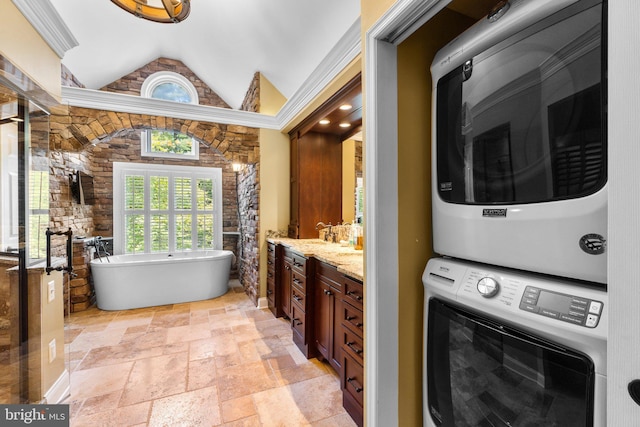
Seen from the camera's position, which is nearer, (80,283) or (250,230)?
(80,283)

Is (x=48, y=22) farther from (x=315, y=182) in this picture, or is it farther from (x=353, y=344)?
(x=353, y=344)

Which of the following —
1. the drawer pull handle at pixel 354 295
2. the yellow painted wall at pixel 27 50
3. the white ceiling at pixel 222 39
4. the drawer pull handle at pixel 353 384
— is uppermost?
the white ceiling at pixel 222 39

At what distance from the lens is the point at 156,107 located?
3.39 m

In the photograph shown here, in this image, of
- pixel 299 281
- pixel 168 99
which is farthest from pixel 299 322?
pixel 168 99

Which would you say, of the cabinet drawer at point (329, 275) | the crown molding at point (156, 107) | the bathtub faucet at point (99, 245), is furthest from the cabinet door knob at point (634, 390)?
the bathtub faucet at point (99, 245)

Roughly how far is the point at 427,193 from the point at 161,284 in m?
3.99

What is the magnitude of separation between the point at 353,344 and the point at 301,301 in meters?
0.93

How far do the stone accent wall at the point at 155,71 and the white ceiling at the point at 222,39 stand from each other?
0.11 meters

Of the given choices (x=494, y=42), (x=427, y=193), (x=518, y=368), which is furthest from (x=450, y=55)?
(x=518, y=368)

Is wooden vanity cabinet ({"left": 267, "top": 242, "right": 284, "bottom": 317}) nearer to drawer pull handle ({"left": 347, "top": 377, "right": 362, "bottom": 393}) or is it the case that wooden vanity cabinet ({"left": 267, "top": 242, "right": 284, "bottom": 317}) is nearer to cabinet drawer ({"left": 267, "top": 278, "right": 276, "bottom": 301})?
cabinet drawer ({"left": 267, "top": 278, "right": 276, "bottom": 301})

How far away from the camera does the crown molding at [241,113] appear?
7.21 feet

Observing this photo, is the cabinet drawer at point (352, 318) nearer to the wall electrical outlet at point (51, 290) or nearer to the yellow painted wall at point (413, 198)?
the yellow painted wall at point (413, 198)

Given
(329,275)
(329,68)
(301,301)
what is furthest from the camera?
(301,301)

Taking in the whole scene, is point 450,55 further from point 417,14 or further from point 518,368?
point 518,368
